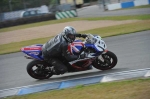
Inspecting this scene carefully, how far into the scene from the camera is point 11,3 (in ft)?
135

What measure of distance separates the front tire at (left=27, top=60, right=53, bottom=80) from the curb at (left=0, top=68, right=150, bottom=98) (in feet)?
1.95

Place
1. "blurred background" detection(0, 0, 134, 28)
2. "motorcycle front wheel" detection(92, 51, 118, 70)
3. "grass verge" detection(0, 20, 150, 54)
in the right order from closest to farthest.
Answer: "motorcycle front wheel" detection(92, 51, 118, 70)
"grass verge" detection(0, 20, 150, 54)
"blurred background" detection(0, 0, 134, 28)

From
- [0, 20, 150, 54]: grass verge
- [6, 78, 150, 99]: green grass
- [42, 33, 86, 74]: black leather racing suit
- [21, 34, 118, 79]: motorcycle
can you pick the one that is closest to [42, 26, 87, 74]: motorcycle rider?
[42, 33, 86, 74]: black leather racing suit

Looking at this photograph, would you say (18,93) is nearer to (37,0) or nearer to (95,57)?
(95,57)

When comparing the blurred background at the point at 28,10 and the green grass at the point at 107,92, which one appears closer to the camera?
the green grass at the point at 107,92

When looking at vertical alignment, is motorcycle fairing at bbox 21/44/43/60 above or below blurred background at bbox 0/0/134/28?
above

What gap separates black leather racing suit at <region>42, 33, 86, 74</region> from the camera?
9.62 metres

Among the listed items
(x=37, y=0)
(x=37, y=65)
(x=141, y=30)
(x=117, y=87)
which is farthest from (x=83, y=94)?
(x=37, y=0)

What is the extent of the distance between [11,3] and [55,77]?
3181 cm

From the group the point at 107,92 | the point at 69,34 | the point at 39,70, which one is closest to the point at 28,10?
the point at 39,70

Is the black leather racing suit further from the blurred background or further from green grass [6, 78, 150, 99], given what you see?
the blurred background

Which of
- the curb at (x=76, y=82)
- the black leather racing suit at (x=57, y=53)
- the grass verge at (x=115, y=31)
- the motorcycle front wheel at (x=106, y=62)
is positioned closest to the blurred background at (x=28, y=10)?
the grass verge at (x=115, y=31)

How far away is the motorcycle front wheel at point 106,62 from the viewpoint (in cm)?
984

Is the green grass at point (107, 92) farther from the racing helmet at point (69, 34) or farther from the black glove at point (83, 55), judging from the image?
the racing helmet at point (69, 34)
